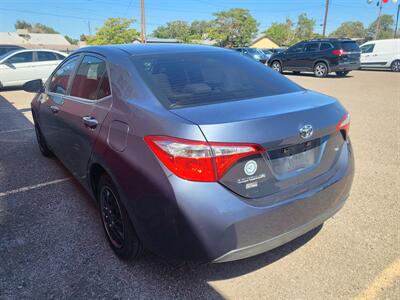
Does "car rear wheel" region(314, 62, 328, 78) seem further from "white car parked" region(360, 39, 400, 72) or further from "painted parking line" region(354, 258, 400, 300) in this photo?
"painted parking line" region(354, 258, 400, 300)

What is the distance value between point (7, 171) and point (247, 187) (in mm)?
3980

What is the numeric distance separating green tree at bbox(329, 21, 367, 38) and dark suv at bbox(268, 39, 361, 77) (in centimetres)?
11980

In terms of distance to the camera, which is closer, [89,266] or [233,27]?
[89,266]

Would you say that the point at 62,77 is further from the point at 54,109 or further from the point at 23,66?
the point at 23,66

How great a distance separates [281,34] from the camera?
8338 cm

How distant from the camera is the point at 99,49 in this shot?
A: 3039 millimetres

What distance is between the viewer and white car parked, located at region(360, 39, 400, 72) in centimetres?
2017

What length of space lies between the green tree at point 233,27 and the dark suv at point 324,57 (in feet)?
173

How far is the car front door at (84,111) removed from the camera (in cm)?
266

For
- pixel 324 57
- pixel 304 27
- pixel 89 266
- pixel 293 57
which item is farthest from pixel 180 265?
pixel 304 27

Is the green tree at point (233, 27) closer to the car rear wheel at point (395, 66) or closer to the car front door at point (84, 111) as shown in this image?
the car rear wheel at point (395, 66)

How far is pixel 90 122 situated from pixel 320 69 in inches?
661

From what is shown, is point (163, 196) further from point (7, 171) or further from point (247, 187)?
point (7, 171)

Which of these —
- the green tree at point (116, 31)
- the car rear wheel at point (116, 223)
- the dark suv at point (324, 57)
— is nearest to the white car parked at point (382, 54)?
the dark suv at point (324, 57)
